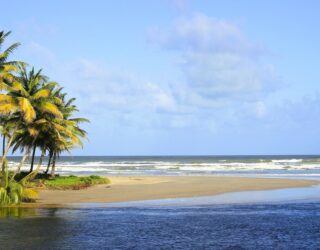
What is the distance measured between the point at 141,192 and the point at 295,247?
20697 millimetres

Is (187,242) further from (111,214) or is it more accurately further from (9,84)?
(9,84)

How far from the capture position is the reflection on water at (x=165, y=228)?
51.1 ft

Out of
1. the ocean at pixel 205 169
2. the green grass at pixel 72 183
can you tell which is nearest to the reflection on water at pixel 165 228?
the green grass at pixel 72 183

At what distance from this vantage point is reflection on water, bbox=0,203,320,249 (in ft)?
51.1

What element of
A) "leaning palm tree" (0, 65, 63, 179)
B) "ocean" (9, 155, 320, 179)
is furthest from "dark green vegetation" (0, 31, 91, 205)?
"ocean" (9, 155, 320, 179)

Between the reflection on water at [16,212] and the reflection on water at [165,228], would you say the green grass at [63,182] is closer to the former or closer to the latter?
the reflection on water at [16,212]

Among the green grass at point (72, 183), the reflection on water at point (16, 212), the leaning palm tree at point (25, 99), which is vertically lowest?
the reflection on water at point (16, 212)

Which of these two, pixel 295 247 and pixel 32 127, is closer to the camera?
pixel 295 247

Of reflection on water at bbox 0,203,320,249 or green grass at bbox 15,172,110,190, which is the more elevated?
green grass at bbox 15,172,110,190

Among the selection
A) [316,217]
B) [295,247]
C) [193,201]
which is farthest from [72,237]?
[193,201]

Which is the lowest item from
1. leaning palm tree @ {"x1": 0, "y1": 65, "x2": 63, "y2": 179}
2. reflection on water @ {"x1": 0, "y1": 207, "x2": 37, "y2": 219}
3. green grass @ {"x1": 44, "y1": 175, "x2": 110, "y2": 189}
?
reflection on water @ {"x1": 0, "y1": 207, "x2": 37, "y2": 219}

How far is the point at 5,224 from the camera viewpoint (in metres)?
19.4

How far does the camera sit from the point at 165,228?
1861 centimetres

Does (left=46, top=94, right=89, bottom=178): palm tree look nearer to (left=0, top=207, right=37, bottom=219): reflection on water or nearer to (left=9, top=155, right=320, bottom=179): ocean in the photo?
(left=0, top=207, right=37, bottom=219): reflection on water
